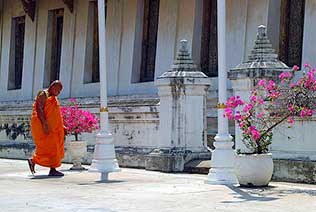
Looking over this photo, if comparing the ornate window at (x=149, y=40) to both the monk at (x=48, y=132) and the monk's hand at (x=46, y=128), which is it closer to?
the monk at (x=48, y=132)

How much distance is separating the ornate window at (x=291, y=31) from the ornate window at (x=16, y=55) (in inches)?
472

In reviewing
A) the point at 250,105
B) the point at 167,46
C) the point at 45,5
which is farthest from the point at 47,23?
the point at 250,105

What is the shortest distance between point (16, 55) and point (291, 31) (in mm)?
12561

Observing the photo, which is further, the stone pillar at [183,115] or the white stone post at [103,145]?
the stone pillar at [183,115]

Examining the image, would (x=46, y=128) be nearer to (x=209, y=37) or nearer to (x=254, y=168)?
(x=254, y=168)

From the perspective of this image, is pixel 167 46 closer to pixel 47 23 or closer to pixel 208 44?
pixel 208 44

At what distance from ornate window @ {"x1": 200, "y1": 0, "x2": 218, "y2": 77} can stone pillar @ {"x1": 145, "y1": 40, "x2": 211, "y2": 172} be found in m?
3.52

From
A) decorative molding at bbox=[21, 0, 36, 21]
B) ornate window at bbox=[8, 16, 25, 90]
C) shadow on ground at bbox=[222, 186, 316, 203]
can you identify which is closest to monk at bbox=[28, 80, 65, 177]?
shadow on ground at bbox=[222, 186, 316, 203]

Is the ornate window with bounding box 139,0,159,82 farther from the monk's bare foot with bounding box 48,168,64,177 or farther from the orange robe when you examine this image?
the monk's bare foot with bounding box 48,168,64,177

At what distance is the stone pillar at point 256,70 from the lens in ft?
41.8

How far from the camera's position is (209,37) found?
18953 mm

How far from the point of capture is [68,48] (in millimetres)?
23453

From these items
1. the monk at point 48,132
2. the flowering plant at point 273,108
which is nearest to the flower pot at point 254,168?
the flowering plant at point 273,108

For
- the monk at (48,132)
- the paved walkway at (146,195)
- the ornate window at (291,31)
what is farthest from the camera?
the ornate window at (291,31)
